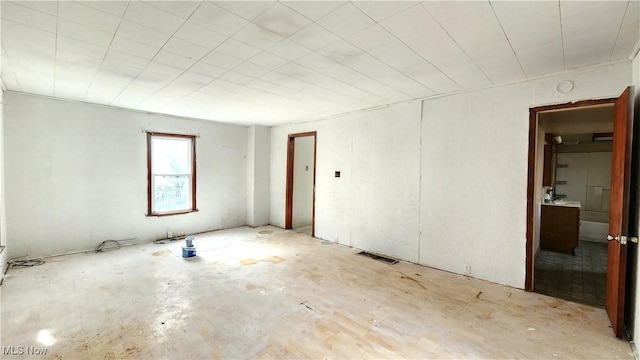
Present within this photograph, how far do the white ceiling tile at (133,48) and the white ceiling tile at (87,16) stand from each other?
193 mm

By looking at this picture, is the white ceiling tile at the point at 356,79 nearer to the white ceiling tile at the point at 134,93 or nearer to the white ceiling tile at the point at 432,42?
the white ceiling tile at the point at 432,42

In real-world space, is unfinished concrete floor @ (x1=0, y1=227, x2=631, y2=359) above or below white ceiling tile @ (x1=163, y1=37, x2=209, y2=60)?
below

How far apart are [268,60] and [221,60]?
468 millimetres

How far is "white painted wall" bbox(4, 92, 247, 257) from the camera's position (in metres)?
4.09

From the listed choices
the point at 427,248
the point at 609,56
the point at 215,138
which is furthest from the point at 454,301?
the point at 215,138

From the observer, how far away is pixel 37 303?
2873 millimetres

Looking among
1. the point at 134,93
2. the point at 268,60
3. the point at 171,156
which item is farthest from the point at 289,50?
the point at 171,156

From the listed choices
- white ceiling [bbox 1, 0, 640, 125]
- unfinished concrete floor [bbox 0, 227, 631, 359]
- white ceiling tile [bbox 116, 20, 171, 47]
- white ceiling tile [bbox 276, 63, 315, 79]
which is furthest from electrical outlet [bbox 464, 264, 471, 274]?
white ceiling tile [bbox 116, 20, 171, 47]

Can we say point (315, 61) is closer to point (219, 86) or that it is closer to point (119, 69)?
point (219, 86)

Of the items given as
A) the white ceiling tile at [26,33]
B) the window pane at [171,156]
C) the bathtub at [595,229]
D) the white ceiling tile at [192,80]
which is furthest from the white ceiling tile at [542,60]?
the window pane at [171,156]

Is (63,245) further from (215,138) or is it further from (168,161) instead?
(215,138)

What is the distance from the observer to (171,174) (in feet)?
18.6

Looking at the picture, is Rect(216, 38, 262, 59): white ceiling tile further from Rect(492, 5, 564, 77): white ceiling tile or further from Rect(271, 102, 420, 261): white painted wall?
Rect(271, 102, 420, 261): white painted wall

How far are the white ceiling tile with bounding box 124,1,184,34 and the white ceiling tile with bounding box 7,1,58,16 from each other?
0.41 m
